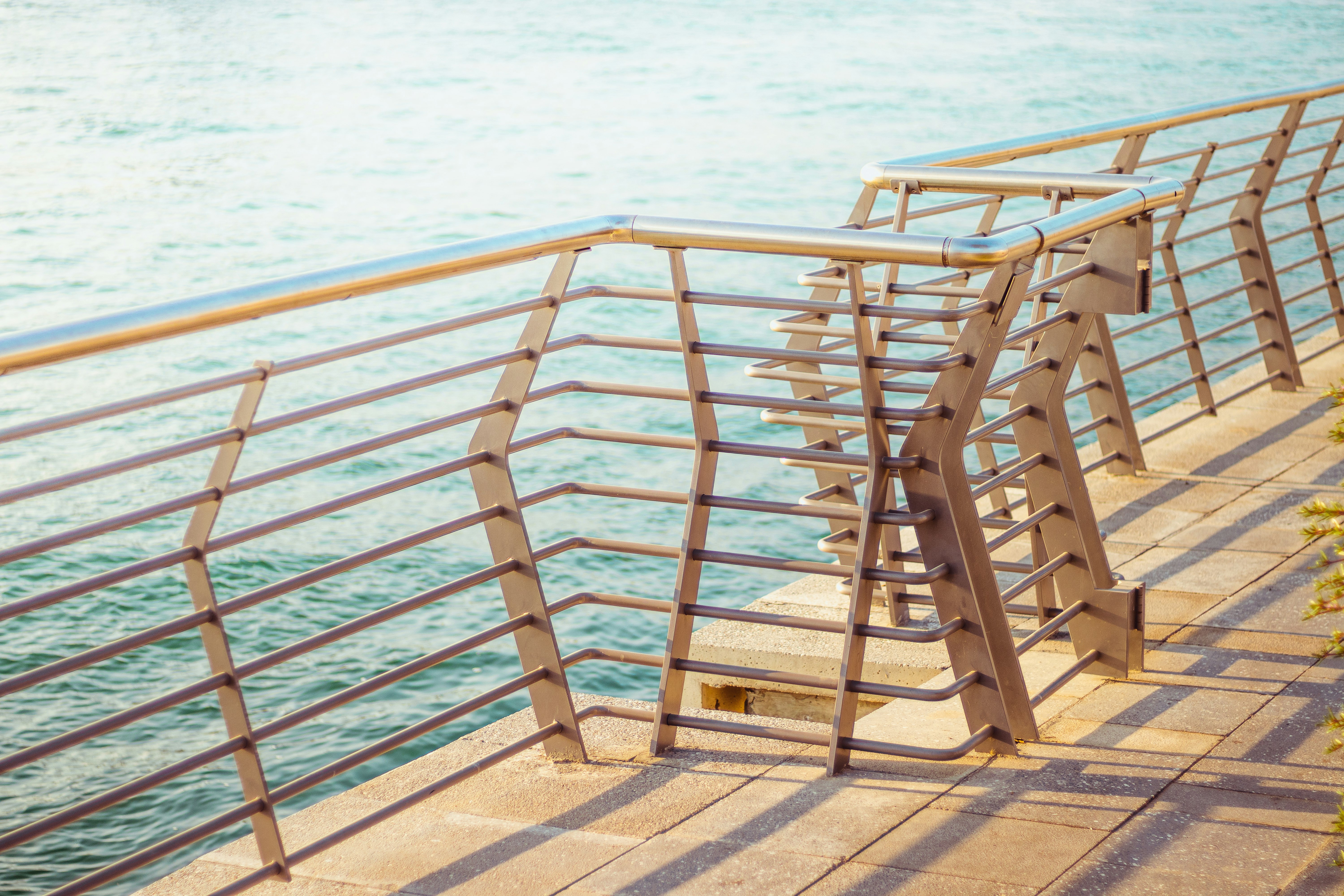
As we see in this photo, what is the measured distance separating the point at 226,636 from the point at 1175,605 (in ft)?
10.2

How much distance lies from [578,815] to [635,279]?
18.6 metres

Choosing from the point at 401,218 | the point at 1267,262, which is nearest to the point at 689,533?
the point at 1267,262

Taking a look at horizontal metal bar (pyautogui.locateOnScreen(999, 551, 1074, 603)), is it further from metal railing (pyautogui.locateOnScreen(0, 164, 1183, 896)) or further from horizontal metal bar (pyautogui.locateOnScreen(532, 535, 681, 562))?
horizontal metal bar (pyautogui.locateOnScreen(532, 535, 681, 562))

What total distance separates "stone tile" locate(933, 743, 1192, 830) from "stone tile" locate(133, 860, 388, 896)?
127cm

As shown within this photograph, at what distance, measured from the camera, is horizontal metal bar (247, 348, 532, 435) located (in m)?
2.56

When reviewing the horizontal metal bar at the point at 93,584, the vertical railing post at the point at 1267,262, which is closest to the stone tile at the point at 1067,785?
the horizontal metal bar at the point at 93,584

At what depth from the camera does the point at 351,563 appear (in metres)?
2.91

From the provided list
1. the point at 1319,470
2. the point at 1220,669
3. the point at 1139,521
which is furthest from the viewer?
the point at 1319,470

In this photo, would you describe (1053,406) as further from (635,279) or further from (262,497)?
(635,279)

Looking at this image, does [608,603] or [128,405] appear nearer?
[128,405]

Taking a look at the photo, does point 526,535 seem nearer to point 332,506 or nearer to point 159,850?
point 332,506

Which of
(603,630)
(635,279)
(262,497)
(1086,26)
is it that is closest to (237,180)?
(635,279)

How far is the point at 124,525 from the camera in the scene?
2.31 meters

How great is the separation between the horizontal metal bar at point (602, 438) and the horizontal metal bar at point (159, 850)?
997mm
